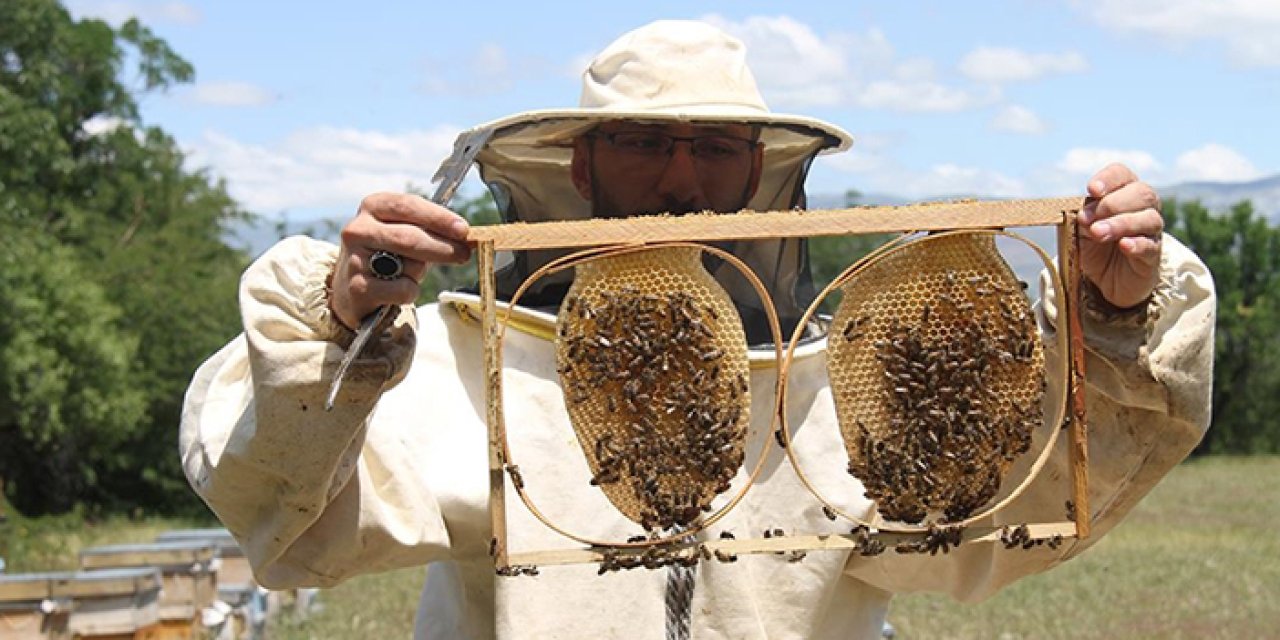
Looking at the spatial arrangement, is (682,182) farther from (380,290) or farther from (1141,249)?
(1141,249)

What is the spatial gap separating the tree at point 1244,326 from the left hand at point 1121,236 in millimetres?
47632

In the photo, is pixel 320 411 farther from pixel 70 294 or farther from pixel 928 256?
pixel 70 294

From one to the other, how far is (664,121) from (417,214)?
1049 millimetres

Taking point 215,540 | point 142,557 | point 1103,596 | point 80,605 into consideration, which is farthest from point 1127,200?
point 1103,596

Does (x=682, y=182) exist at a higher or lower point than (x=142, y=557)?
higher

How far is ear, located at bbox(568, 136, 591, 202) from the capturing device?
400 centimetres

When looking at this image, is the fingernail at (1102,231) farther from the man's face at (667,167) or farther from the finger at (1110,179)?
the man's face at (667,167)

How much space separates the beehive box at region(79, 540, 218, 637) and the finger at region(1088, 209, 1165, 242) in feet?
28.7

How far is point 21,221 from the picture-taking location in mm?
29625

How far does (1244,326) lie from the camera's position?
48.7 m

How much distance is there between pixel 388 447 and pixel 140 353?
3156 centimetres

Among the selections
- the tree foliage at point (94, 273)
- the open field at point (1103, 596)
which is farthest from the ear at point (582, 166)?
the tree foliage at point (94, 273)

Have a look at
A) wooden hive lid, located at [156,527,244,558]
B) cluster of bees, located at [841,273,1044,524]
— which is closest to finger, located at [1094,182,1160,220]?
cluster of bees, located at [841,273,1044,524]

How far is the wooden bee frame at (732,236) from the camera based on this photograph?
279cm
